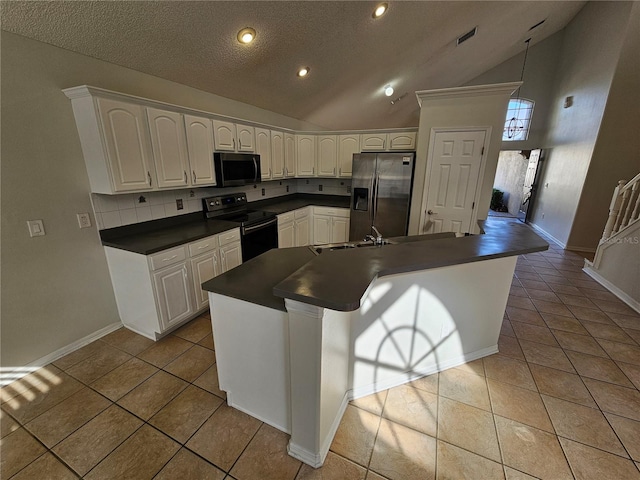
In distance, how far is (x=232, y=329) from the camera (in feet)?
5.14

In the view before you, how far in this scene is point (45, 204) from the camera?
2.02 m

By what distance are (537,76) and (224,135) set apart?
27.5ft

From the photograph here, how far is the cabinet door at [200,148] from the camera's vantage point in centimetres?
267

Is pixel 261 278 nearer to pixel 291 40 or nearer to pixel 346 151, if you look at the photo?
pixel 291 40

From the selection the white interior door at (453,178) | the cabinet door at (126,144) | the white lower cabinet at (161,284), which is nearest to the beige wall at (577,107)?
the white interior door at (453,178)

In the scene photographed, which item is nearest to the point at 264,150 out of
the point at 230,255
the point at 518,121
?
the point at 230,255

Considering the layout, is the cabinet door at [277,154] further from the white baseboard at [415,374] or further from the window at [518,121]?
the window at [518,121]

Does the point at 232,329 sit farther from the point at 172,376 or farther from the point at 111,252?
the point at 111,252

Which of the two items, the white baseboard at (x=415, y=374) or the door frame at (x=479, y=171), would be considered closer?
the white baseboard at (x=415, y=374)

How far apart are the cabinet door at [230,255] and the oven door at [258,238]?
0.08m

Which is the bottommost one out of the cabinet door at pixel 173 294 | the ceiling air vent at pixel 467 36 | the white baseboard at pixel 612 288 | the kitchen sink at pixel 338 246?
the white baseboard at pixel 612 288

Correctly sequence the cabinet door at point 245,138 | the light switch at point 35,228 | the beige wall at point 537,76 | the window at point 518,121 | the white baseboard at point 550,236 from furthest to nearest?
the window at point 518,121
the beige wall at point 537,76
the white baseboard at point 550,236
the cabinet door at point 245,138
the light switch at point 35,228

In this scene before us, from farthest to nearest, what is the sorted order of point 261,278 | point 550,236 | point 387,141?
point 550,236 → point 387,141 → point 261,278

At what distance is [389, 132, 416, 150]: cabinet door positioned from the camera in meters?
4.16
